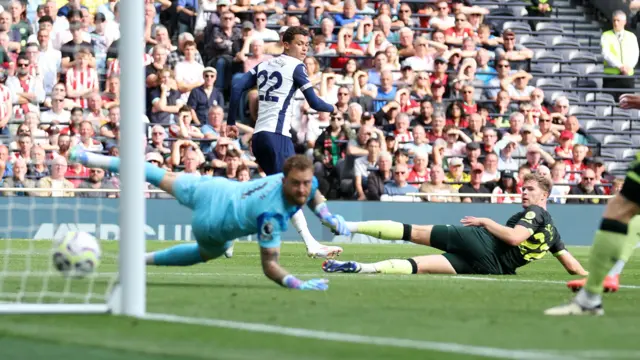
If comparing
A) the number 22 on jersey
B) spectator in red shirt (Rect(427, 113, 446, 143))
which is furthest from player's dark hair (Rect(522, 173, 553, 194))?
spectator in red shirt (Rect(427, 113, 446, 143))

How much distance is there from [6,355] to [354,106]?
16740 mm

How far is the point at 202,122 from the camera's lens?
2252 cm

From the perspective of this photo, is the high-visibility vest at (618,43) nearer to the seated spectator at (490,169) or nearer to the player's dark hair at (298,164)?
the seated spectator at (490,169)

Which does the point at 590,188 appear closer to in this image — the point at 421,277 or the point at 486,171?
the point at 486,171

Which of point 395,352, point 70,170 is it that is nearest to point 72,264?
point 395,352

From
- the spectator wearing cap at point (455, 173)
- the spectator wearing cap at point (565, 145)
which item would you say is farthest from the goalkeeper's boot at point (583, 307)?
the spectator wearing cap at point (565, 145)

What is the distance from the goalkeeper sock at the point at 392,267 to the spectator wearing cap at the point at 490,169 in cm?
1089

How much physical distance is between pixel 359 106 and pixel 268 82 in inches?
365

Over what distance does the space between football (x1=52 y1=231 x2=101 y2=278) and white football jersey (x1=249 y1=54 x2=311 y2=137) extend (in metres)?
5.11

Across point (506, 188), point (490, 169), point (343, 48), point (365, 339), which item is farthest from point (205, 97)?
point (365, 339)

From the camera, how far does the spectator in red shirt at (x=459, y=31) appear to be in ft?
85.4

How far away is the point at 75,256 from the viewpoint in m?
8.59

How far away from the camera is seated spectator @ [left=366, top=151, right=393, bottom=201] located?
71.6 ft

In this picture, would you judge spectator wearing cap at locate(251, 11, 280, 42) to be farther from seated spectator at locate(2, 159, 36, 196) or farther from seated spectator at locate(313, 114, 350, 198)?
seated spectator at locate(2, 159, 36, 196)
